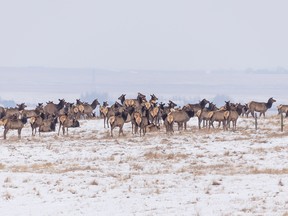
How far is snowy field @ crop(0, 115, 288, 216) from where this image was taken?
19.1 m

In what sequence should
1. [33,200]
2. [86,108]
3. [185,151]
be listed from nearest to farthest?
1. [33,200]
2. [185,151]
3. [86,108]

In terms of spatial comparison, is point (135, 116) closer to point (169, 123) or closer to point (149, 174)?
point (169, 123)

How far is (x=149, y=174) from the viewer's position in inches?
1001

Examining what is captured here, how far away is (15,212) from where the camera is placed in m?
18.9

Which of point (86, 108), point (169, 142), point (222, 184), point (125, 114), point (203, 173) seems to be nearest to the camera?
point (222, 184)

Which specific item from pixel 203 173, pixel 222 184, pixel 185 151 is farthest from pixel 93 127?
pixel 222 184

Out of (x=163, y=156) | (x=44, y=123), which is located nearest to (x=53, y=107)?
(x=44, y=123)

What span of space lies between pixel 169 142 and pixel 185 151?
3989 millimetres

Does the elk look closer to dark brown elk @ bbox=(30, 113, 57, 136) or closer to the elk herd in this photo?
the elk herd

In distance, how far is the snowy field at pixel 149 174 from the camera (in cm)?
1909

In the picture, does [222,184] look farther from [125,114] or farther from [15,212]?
[125,114]

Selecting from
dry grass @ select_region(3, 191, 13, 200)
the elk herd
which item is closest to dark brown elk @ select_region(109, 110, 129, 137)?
the elk herd

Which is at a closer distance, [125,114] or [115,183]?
[115,183]

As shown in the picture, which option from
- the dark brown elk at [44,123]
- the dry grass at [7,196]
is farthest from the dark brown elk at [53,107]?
the dry grass at [7,196]
